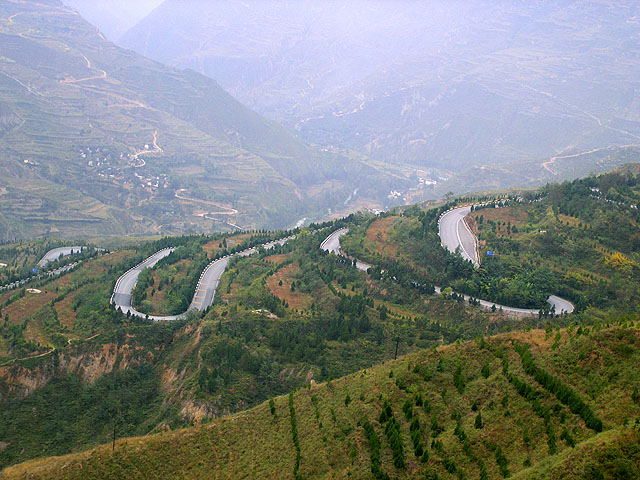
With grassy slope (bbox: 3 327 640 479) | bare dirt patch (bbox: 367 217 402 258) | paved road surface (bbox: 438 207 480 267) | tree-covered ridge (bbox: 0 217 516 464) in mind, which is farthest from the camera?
bare dirt patch (bbox: 367 217 402 258)

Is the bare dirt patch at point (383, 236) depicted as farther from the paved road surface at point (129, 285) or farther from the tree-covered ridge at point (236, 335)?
the paved road surface at point (129, 285)

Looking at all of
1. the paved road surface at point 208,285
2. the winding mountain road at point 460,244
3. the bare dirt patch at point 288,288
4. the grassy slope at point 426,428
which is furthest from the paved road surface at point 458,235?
the grassy slope at point 426,428

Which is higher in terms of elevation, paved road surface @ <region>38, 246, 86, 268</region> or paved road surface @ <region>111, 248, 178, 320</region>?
paved road surface @ <region>111, 248, 178, 320</region>

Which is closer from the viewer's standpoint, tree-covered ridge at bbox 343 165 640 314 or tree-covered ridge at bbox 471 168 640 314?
tree-covered ridge at bbox 471 168 640 314

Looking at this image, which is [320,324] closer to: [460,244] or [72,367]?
[72,367]

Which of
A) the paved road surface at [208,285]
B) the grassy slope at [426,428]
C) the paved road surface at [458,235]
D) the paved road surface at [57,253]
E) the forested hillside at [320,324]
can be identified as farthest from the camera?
the paved road surface at [57,253]

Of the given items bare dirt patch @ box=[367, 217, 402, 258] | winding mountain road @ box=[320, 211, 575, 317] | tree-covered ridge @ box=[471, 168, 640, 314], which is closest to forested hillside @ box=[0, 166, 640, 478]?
tree-covered ridge @ box=[471, 168, 640, 314]

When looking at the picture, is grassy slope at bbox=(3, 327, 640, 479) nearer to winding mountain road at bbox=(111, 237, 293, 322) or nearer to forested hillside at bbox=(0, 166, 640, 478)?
forested hillside at bbox=(0, 166, 640, 478)

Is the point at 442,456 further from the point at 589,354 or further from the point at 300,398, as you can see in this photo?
the point at 300,398
